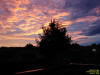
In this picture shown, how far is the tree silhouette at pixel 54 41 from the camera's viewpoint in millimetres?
18984

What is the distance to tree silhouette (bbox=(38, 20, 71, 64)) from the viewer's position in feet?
62.3

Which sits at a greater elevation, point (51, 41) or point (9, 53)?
point (51, 41)

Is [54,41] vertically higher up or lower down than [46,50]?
higher up

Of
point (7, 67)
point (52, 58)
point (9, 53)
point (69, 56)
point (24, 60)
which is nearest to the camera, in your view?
point (7, 67)

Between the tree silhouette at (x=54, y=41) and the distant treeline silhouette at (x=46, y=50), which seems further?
the tree silhouette at (x=54, y=41)

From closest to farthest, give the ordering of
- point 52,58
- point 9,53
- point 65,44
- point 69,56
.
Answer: point 9,53, point 65,44, point 52,58, point 69,56

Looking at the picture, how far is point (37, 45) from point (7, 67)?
249 inches

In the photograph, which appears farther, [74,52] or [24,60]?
[74,52]

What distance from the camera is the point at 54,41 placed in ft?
62.3

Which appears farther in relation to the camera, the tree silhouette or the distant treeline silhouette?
the tree silhouette

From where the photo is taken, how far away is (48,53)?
19.5 meters

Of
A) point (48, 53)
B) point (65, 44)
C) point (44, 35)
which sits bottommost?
point (48, 53)

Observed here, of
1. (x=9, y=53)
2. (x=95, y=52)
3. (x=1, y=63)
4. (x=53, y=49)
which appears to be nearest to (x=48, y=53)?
(x=53, y=49)

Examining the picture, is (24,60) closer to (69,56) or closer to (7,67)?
(7,67)
